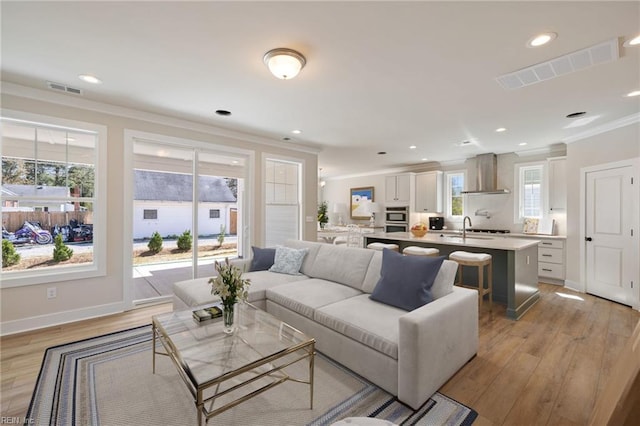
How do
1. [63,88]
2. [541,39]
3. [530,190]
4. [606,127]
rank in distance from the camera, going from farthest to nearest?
[530,190] < [606,127] < [63,88] < [541,39]

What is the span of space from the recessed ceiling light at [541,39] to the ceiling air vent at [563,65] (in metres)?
0.35

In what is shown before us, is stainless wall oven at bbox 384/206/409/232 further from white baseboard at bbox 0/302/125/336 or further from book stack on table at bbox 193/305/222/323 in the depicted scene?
white baseboard at bbox 0/302/125/336

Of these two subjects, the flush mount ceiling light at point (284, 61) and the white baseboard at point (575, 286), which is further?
the white baseboard at point (575, 286)

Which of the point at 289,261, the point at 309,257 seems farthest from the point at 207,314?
the point at 309,257

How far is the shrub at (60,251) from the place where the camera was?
130 inches

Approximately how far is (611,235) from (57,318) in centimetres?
754

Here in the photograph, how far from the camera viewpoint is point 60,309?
3.21m

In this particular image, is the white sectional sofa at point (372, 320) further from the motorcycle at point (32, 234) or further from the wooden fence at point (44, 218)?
the motorcycle at point (32, 234)

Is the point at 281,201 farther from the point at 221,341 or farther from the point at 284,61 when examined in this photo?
the point at 221,341

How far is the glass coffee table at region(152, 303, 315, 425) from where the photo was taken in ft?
4.88

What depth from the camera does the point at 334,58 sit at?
7.73 ft

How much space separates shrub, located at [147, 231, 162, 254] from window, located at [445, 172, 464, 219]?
6.51 meters

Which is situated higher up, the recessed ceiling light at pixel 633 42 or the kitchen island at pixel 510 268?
the recessed ceiling light at pixel 633 42

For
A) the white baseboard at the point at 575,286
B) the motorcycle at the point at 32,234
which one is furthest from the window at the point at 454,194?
the motorcycle at the point at 32,234
